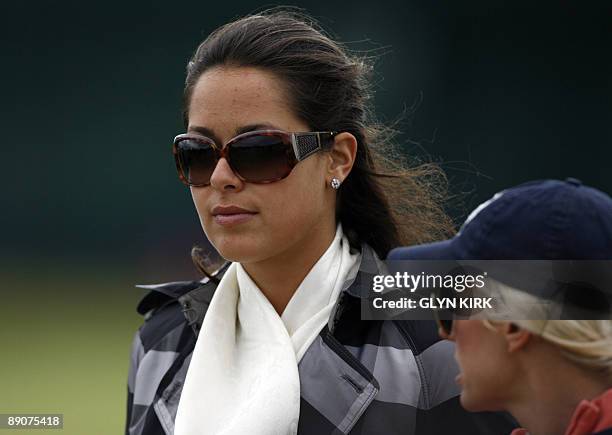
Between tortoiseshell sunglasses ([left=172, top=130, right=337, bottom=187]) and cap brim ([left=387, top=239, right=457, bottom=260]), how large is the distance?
0.43 meters

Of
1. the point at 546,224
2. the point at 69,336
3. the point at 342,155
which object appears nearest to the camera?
the point at 546,224

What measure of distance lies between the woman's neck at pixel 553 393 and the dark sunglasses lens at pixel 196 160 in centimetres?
87

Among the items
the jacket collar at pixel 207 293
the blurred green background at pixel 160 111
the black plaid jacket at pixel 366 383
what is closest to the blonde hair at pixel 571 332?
the black plaid jacket at pixel 366 383

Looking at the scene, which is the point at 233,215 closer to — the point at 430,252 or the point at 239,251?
the point at 239,251

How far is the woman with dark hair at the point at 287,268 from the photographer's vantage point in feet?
5.95

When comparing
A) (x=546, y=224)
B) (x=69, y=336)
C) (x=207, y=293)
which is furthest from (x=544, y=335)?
(x=69, y=336)

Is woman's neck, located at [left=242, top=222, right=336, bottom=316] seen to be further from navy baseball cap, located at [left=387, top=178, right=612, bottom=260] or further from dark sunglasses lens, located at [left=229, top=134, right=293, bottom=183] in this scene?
navy baseball cap, located at [left=387, top=178, right=612, bottom=260]

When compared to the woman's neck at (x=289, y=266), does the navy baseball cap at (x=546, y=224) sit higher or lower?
higher

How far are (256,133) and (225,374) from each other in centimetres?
56

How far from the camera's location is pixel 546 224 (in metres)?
1.25

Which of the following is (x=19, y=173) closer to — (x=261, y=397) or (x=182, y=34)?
(x=182, y=34)

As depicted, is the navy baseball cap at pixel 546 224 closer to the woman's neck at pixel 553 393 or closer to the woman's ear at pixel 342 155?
the woman's neck at pixel 553 393

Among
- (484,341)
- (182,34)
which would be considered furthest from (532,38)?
(484,341)

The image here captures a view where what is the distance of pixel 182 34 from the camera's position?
5.52m
